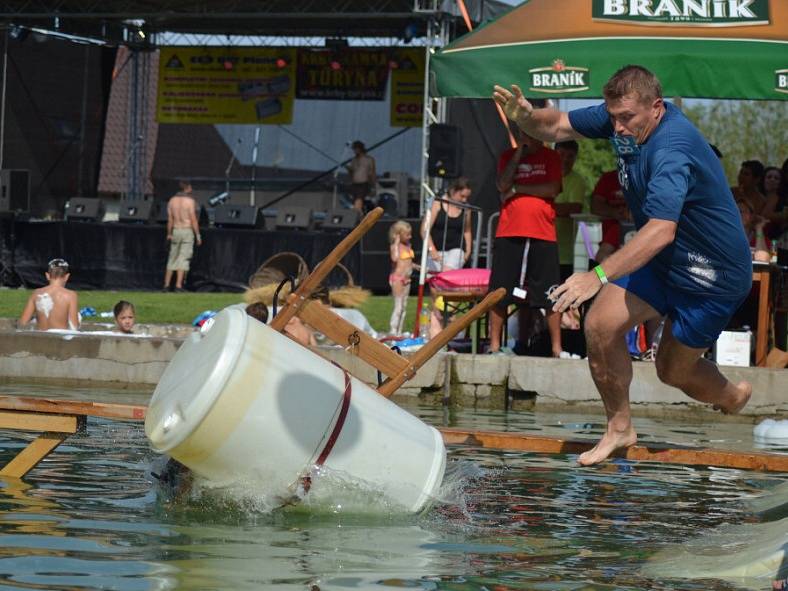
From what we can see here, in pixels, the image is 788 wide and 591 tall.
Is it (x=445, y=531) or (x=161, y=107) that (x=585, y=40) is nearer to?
(x=445, y=531)

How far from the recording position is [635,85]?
246 inches

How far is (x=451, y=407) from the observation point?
1159 centimetres

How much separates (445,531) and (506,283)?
19.3ft

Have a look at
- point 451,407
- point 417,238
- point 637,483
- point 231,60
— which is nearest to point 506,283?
point 451,407

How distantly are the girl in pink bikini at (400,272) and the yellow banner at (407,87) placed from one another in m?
7.87

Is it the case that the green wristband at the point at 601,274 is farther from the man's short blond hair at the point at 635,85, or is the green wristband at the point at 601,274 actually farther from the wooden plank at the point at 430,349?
the wooden plank at the point at 430,349

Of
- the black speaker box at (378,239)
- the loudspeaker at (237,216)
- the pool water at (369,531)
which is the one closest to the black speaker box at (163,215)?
the loudspeaker at (237,216)

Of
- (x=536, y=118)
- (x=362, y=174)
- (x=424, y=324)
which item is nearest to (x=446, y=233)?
(x=424, y=324)

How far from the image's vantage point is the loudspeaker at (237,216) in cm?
2297

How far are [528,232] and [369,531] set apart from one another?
6.08 metres

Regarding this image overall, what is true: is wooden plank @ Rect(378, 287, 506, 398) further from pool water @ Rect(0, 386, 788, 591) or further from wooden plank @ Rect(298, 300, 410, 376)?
pool water @ Rect(0, 386, 788, 591)

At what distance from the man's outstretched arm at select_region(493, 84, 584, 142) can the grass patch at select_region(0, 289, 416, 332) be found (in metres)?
9.30

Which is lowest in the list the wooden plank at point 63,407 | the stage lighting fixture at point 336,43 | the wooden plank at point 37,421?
the wooden plank at point 37,421

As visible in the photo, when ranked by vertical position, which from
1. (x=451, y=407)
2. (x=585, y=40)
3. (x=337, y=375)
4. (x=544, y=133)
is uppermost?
(x=585, y=40)
